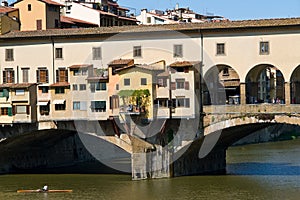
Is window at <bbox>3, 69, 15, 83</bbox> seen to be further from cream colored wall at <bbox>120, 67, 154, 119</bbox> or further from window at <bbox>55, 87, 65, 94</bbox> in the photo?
cream colored wall at <bbox>120, 67, 154, 119</bbox>

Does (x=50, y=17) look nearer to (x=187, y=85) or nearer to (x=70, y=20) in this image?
(x=70, y=20)

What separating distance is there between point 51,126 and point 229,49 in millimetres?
11308

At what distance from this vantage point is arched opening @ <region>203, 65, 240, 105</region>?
42050 mm

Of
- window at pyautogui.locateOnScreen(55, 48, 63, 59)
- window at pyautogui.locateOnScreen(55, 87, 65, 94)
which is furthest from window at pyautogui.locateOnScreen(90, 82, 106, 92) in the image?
window at pyautogui.locateOnScreen(55, 48, 63, 59)

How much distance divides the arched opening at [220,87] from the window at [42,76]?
9.30 m

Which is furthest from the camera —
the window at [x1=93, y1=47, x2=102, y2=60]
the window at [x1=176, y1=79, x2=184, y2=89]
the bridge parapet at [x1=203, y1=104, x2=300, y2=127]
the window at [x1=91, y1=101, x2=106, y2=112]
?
the window at [x1=93, y1=47, x2=102, y2=60]

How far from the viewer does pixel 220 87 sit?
44.6 meters

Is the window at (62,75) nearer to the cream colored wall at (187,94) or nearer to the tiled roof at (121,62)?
the tiled roof at (121,62)

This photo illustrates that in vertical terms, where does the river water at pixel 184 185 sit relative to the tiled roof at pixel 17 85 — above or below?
below

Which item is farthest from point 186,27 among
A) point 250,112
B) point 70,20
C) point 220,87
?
point 70,20

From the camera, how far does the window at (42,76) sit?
44.0m

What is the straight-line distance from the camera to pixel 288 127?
7412cm

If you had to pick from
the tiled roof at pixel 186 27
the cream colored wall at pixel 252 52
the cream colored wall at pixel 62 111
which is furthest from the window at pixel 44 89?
the cream colored wall at pixel 252 52

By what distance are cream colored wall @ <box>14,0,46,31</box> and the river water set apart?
41.3ft
